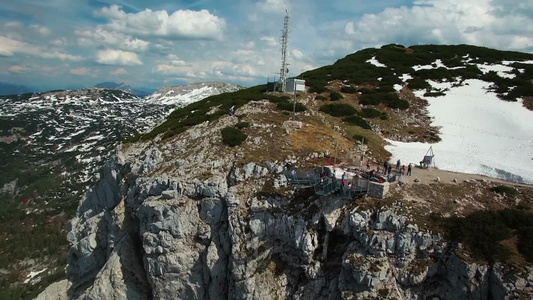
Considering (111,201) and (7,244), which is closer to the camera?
(111,201)

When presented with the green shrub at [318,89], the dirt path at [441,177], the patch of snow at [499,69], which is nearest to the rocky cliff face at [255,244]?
the dirt path at [441,177]

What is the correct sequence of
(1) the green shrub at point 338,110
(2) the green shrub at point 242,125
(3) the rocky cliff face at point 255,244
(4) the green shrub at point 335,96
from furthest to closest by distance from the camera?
(4) the green shrub at point 335,96, (1) the green shrub at point 338,110, (2) the green shrub at point 242,125, (3) the rocky cliff face at point 255,244

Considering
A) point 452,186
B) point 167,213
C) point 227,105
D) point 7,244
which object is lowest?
point 7,244

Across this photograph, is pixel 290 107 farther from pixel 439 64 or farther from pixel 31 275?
pixel 31 275

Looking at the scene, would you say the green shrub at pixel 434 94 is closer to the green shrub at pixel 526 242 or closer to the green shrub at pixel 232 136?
the green shrub at pixel 232 136

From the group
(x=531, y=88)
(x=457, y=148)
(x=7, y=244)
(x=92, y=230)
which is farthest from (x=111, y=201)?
(x=7, y=244)

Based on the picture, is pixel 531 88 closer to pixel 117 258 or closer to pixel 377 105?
pixel 377 105
